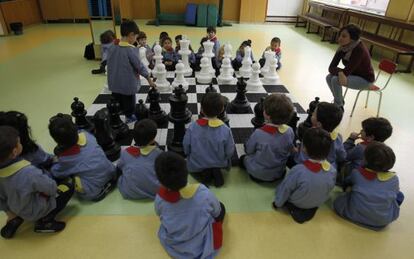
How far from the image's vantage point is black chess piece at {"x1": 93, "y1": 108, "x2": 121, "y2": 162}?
1797mm

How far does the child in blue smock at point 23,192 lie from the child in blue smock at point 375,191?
1.48m

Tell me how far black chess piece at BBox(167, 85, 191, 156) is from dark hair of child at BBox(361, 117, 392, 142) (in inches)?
43.2

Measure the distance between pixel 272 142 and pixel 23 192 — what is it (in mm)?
1240

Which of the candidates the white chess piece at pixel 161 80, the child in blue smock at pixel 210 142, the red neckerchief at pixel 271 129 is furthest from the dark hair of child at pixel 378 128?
the white chess piece at pixel 161 80

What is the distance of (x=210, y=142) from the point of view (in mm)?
1601

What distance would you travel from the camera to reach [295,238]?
1354 mm

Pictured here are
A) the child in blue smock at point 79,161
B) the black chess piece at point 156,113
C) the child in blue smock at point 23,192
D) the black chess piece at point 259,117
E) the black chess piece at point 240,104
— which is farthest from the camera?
the black chess piece at point 240,104

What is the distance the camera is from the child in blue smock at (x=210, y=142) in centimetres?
156

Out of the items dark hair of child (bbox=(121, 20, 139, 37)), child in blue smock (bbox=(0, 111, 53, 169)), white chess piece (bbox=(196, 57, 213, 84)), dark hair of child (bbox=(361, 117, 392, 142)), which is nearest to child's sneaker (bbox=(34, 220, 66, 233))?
child in blue smock (bbox=(0, 111, 53, 169))

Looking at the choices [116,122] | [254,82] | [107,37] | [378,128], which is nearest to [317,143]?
[378,128]

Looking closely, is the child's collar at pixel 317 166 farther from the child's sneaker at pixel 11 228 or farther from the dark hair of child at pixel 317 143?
the child's sneaker at pixel 11 228

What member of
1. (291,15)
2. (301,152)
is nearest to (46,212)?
(301,152)

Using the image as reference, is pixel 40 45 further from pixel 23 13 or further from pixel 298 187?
pixel 298 187

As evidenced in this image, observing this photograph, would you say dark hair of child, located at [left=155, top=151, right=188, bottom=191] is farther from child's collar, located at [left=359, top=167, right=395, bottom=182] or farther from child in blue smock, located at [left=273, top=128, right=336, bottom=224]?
child's collar, located at [left=359, top=167, right=395, bottom=182]
